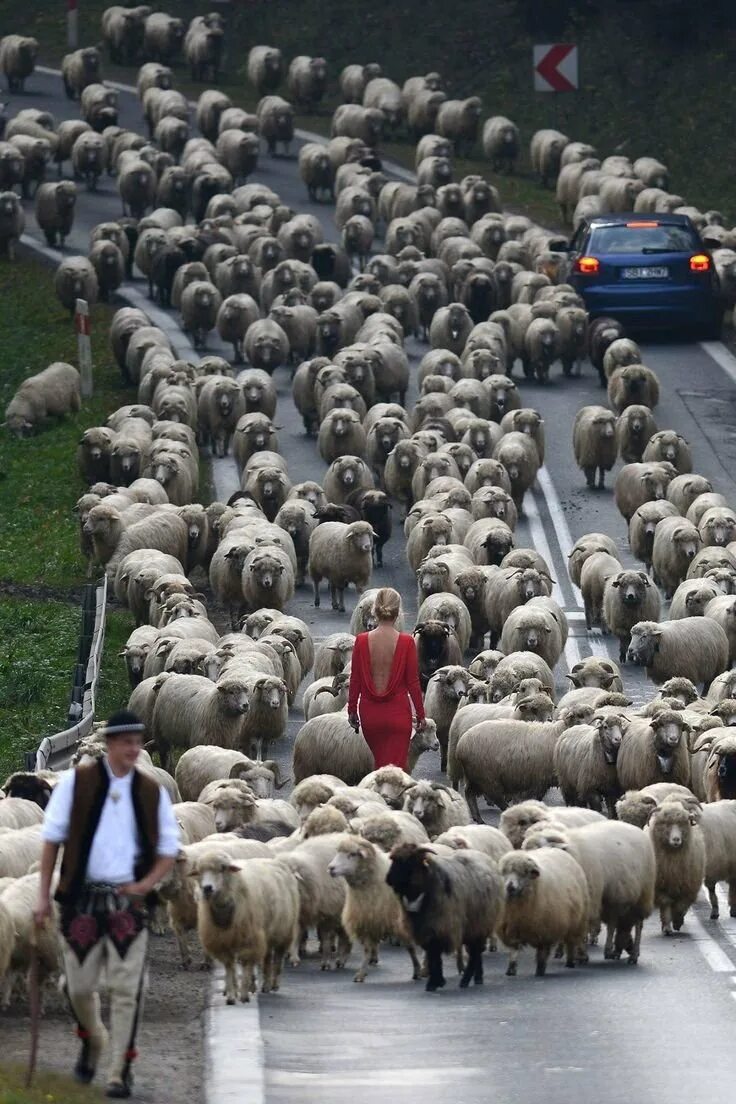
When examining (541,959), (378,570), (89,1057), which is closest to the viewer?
(89,1057)

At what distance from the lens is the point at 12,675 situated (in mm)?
21953

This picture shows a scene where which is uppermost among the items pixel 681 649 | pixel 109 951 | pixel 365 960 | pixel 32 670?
pixel 109 951

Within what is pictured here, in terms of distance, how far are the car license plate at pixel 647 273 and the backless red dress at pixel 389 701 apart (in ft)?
58.9

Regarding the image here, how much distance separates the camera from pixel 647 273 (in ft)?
108

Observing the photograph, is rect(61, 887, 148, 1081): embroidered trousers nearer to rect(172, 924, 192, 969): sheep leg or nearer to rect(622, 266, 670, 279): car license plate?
rect(172, 924, 192, 969): sheep leg

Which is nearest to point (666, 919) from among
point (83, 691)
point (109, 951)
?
point (109, 951)

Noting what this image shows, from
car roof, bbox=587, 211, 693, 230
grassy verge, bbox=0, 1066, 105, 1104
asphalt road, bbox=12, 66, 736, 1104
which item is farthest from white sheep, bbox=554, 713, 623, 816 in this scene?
car roof, bbox=587, 211, 693, 230

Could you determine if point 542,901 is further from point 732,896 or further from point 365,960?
point 732,896

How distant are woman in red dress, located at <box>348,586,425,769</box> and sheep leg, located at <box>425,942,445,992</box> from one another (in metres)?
2.51

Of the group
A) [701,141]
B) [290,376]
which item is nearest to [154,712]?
[290,376]

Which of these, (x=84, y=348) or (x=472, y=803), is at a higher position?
(x=472, y=803)

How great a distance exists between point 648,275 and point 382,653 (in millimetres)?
18579

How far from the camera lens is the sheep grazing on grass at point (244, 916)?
483 inches

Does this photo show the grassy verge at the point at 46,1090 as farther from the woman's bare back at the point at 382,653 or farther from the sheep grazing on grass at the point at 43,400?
the sheep grazing on grass at the point at 43,400
